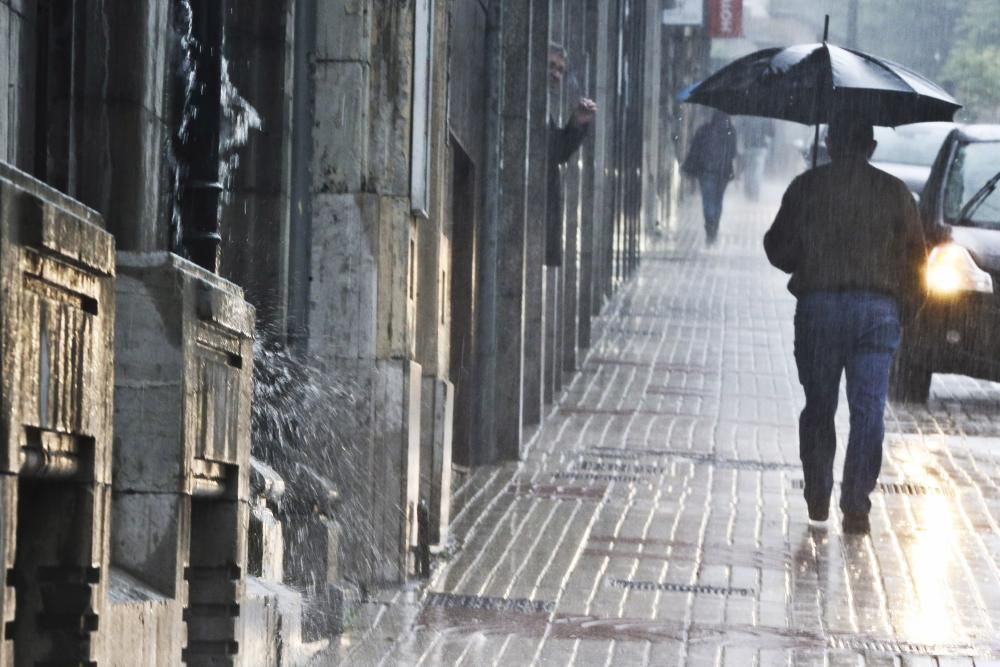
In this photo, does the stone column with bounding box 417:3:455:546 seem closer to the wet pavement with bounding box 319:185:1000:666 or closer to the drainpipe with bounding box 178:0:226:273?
the wet pavement with bounding box 319:185:1000:666

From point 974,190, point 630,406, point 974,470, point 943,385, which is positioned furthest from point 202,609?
point 943,385

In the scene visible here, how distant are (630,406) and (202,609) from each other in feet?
37.5

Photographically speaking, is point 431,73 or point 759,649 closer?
point 759,649

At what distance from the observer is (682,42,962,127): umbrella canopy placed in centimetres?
1196

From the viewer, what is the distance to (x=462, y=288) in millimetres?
13383

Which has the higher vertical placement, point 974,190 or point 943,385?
point 974,190

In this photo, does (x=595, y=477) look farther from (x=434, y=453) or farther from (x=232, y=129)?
(x=232, y=129)

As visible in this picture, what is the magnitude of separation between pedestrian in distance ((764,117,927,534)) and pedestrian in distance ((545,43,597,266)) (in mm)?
4695

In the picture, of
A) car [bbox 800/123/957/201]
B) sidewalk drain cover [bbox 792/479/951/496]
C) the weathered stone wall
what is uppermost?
car [bbox 800/123/957/201]

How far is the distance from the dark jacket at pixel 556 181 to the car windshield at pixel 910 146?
8672 millimetres

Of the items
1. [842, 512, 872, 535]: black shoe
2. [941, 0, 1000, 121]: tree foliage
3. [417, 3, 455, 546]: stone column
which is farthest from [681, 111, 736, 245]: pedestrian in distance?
[941, 0, 1000, 121]: tree foliage

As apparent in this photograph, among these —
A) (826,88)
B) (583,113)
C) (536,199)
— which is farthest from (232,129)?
(583,113)

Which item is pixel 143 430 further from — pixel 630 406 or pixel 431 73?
pixel 630 406

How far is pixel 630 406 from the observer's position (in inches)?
671
